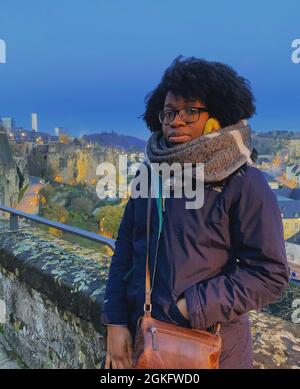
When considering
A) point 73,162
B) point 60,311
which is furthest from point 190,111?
point 73,162

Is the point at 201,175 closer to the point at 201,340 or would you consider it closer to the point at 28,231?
the point at 201,340

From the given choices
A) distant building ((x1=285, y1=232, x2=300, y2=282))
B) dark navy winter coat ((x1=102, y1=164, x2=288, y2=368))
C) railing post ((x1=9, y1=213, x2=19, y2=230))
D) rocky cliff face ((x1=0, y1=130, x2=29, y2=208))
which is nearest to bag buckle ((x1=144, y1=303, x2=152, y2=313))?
dark navy winter coat ((x1=102, y1=164, x2=288, y2=368))

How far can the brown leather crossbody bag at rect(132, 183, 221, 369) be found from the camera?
1175mm

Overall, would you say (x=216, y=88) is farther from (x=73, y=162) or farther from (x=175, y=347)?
(x=73, y=162)

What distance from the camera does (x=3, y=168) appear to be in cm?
2659

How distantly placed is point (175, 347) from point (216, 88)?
2.93 feet

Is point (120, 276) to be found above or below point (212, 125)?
below

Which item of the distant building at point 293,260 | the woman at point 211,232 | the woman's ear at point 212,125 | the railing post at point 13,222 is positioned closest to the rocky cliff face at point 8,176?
the distant building at point 293,260

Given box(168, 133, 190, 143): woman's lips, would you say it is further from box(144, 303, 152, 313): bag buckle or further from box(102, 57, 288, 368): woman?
box(144, 303, 152, 313): bag buckle

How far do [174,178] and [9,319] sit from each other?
84.9 inches

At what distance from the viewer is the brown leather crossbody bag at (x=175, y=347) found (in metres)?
1.17

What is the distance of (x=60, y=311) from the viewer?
2.30 meters
